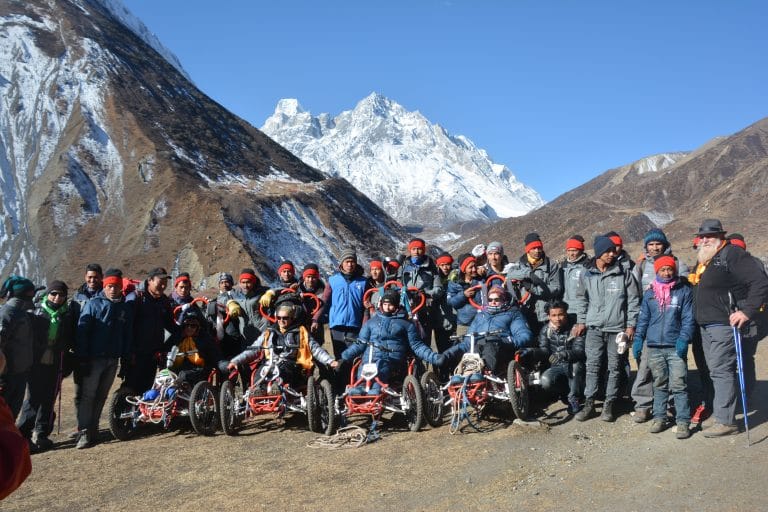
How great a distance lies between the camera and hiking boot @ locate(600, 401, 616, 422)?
6.31 m

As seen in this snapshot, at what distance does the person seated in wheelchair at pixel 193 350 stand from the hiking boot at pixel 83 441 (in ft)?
3.80

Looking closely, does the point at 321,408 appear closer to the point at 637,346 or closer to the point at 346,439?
the point at 346,439

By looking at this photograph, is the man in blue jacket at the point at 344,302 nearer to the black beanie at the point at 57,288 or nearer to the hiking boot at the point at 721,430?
the black beanie at the point at 57,288

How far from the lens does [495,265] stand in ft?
26.5

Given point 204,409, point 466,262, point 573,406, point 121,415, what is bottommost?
point 573,406

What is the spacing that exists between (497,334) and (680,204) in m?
68.9

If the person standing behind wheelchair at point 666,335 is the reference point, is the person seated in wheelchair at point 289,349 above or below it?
above

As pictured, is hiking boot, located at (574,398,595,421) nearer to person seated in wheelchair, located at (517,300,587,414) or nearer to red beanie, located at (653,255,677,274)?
person seated in wheelchair, located at (517,300,587,414)

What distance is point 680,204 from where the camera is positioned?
66.8 metres

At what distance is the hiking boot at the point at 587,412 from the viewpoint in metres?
6.39

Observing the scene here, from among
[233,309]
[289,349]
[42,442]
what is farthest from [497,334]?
[42,442]

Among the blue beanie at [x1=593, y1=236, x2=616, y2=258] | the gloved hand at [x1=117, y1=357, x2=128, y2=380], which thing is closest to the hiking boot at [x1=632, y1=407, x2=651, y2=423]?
the blue beanie at [x1=593, y1=236, x2=616, y2=258]

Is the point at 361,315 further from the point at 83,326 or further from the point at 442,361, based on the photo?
the point at 83,326

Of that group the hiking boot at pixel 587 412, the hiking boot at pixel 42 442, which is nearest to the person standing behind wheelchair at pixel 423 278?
the hiking boot at pixel 587 412
